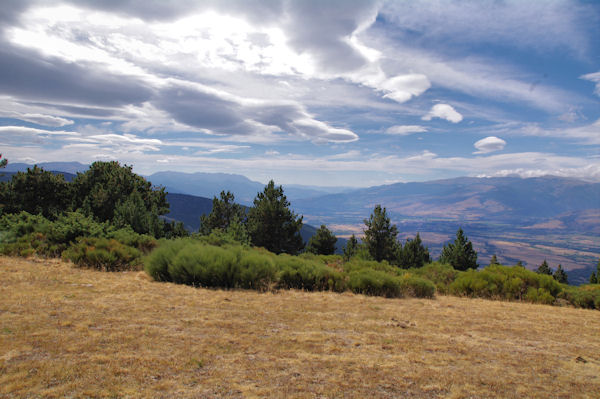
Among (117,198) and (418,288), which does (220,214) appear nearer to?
(117,198)

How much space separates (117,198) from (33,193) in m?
7.04

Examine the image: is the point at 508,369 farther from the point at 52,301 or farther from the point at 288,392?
the point at 52,301

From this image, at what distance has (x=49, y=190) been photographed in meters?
28.7

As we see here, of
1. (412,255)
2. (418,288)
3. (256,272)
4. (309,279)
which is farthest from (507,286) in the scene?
(412,255)

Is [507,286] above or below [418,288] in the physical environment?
above

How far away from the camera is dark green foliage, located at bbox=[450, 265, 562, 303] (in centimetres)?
1166

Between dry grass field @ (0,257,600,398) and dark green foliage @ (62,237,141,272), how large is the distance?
6.12 feet

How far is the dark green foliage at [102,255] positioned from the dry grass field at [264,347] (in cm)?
187

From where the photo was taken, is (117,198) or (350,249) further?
(350,249)

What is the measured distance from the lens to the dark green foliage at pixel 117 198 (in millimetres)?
18672

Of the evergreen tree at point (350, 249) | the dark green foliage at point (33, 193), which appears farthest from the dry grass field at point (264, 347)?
the evergreen tree at point (350, 249)

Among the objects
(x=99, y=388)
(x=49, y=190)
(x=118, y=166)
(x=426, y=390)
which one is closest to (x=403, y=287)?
(x=426, y=390)

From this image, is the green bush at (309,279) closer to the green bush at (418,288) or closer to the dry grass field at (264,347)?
the dry grass field at (264,347)

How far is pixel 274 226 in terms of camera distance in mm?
33562
